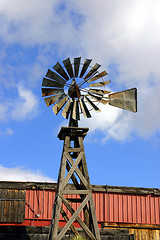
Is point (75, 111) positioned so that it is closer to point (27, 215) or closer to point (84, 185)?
point (84, 185)

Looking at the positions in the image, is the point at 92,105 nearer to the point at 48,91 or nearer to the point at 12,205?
the point at 48,91

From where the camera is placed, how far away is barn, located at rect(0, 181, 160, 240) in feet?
70.2

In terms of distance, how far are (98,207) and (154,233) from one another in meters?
3.83

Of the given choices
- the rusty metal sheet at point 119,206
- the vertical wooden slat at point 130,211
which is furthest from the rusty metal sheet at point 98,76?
the vertical wooden slat at point 130,211

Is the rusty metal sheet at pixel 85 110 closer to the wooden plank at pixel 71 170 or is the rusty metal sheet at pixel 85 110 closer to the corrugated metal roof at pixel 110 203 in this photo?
the wooden plank at pixel 71 170

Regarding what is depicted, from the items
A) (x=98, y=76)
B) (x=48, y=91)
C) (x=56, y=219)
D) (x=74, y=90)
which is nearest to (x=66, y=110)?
(x=74, y=90)

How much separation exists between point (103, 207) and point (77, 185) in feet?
25.6

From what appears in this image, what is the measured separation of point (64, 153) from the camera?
1505 cm

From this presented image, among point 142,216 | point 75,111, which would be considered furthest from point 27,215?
point 75,111

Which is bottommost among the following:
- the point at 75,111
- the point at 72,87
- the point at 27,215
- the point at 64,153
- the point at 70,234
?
the point at 70,234

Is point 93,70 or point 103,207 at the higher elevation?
point 93,70

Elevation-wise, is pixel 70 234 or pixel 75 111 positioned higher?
pixel 75 111

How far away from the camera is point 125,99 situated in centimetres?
1591

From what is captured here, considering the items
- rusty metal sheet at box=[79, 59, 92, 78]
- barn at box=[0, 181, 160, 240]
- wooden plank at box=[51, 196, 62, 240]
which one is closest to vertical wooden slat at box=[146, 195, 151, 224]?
barn at box=[0, 181, 160, 240]
